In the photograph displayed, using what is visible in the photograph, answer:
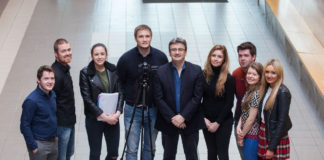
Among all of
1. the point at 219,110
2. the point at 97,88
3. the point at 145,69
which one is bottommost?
the point at 219,110

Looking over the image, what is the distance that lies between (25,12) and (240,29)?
12.9ft

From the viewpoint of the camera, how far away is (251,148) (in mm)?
4281

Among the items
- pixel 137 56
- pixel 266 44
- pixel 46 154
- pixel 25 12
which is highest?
pixel 25 12

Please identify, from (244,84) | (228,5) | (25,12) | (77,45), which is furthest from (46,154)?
(228,5)

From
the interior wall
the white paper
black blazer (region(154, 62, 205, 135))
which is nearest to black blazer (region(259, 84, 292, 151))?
black blazer (region(154, 62, 205, 135))

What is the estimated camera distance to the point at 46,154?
4.25 m

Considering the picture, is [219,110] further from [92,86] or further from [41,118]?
[41,118]

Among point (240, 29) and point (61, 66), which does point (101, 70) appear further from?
point (240, 29)

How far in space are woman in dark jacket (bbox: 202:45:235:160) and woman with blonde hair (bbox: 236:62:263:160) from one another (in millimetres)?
181

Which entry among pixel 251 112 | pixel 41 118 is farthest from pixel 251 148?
pixel 41 118

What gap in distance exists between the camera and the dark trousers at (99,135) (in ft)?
15.0

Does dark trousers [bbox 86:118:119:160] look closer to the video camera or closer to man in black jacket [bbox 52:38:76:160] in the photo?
Answer: man in black jacket [bbox 52:38:76:160]

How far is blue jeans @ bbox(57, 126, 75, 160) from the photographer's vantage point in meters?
4.46

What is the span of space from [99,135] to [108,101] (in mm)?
364
